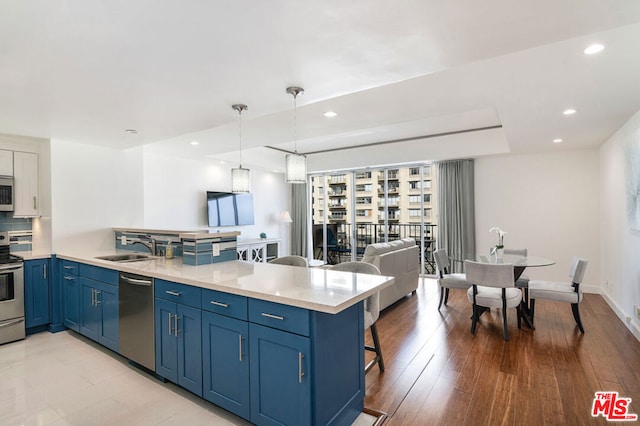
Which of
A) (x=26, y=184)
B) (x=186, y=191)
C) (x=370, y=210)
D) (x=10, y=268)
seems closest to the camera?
(x=10, y=268)

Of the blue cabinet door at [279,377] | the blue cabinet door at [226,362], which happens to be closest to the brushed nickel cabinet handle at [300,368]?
the blue cabinet door at [279,377]

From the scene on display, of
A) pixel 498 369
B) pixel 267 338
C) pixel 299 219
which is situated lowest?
pixel 498 369

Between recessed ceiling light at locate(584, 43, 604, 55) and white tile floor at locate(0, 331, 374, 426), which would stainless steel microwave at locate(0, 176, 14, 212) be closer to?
white tile floor at locate(0, 331, 374, 426)

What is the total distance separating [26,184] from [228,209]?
3.42 m

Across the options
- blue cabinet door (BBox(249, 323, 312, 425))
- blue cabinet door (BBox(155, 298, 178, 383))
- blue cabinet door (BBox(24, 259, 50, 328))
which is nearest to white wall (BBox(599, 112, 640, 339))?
blue cabinet door (BBox(249, 323, 312, 425))

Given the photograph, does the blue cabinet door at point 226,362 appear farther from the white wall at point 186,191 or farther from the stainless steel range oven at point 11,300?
the white wall at point 186,191

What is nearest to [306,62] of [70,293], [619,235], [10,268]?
[70,293]

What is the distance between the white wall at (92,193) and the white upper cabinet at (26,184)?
1.24 feet

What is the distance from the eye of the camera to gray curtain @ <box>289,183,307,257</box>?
29.0 ft

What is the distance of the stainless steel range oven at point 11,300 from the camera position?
11.6ft

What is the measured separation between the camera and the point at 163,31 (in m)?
1.80

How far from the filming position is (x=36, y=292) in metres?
3.85

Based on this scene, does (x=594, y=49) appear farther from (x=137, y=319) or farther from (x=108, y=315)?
(x=108, y=315)

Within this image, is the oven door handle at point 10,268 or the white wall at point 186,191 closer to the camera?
the oven door handle at point 10,268
